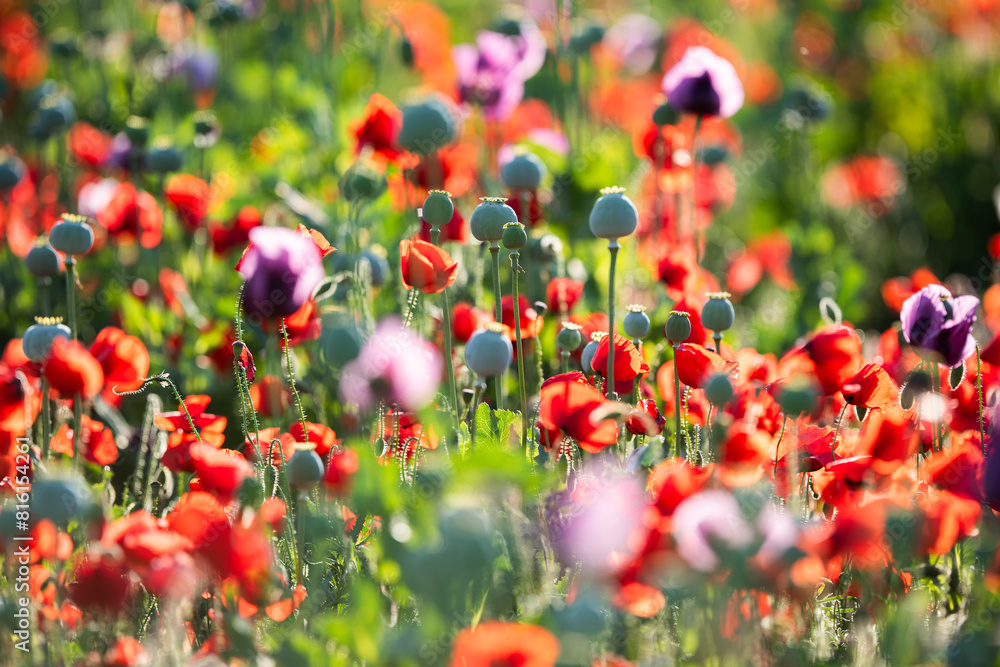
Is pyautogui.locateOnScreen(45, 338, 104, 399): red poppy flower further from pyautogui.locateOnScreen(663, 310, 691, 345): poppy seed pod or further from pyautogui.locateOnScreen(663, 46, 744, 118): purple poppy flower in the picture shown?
pyautogui.locateOnScreen(663, 46, 744, 118): purple poppy flower

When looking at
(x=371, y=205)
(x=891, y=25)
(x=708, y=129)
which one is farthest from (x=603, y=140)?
(x=891, y=25)

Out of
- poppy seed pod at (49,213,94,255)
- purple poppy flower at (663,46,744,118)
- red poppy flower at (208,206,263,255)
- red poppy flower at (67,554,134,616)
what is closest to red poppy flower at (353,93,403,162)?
red poppy flower at (208,206,263,255)

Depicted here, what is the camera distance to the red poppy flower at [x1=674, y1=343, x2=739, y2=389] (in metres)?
1.33

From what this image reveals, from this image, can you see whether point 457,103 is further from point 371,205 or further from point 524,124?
point 524,124

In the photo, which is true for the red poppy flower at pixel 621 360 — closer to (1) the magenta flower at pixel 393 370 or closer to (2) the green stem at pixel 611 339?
(2) the green stem at pixel 611 339

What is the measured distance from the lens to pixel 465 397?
1.83 m

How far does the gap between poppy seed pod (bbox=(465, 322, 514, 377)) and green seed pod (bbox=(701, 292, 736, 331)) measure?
423mm

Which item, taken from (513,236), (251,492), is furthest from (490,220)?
(251,492)

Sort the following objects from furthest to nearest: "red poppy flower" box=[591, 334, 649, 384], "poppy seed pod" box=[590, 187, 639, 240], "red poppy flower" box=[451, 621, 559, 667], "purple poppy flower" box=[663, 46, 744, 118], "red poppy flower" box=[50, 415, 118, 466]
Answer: "purple poppy flower" box=[663, 46, 744, 118], "red poppy flower" box=[50, 415, 118, 466], "red poppy flower" box=[591, 334, 649, 384], "poppy seed pod" box=[590, 187, 639, 240], "red poppy flower" box=[451, 621, 559, 667]

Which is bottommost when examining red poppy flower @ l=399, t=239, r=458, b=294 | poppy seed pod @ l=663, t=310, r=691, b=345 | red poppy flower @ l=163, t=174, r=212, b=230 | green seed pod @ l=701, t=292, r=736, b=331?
red poppy flower @ l=163, t=174, r=212, b=230

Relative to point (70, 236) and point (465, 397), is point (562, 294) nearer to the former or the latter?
point (465, 397)

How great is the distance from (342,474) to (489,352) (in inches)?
9.2

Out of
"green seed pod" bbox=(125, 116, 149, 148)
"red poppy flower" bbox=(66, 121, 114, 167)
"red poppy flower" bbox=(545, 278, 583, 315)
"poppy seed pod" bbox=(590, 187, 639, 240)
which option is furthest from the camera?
"red poppy flower" bbox=(66, 121, 114, 167)

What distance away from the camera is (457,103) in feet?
8.25
